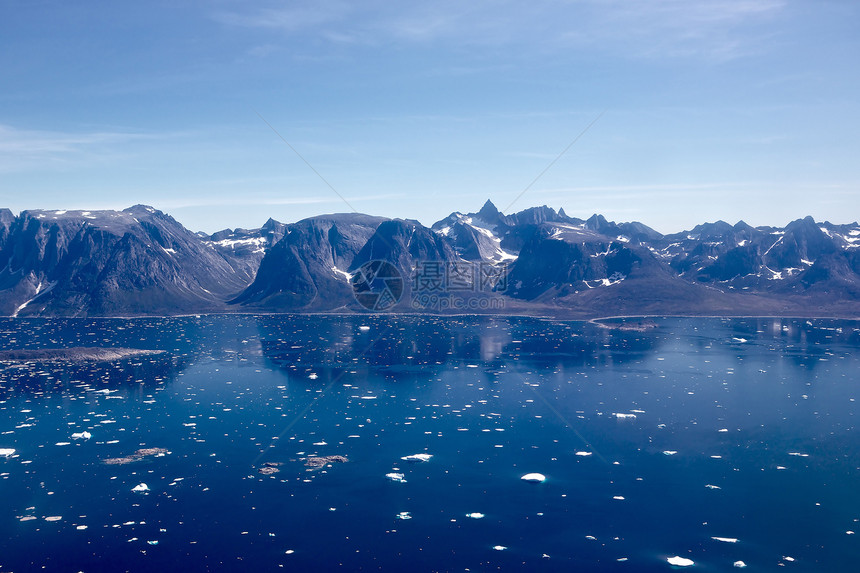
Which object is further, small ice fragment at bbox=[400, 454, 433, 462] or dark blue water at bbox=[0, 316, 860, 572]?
small ice fragment at bbox=[400, 454, 433, 462]

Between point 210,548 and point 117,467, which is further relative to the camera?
point 117,467

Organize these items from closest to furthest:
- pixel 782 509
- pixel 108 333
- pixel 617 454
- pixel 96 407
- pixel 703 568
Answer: pixel 703 568
pixel 782 509
pixel 617 454
pixel 96 407
pixel 108 333

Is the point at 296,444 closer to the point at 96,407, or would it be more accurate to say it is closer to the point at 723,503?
the point at 96,407

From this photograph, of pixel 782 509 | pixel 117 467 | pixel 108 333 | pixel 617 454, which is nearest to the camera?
pixel 782 509

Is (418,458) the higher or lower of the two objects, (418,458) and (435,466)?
the higher

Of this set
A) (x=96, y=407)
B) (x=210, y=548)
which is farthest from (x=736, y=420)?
(x=96, y=407)

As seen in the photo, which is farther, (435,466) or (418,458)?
(418,458)

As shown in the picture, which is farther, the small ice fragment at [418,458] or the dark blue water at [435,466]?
the small ice fragment at [418,458]
